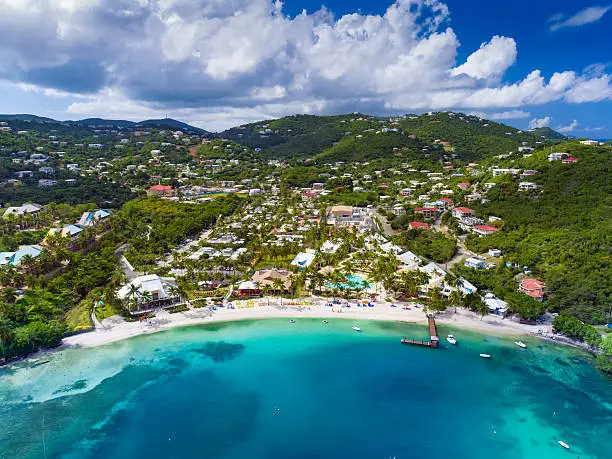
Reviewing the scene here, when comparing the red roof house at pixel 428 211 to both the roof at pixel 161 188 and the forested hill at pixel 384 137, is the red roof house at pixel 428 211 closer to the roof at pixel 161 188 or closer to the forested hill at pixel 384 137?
the forested hill at pixel 384 137

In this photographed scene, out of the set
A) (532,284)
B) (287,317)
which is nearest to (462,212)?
(532,284)

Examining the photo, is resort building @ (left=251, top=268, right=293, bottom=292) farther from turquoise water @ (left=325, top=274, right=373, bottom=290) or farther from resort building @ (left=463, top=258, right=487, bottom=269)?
resort building @ (left=463, top=258, right=487, bottom=269)

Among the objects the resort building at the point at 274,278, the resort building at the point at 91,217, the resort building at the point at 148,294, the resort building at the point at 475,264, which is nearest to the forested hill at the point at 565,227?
the resort building at the point at 475,264

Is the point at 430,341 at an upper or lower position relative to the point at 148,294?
lower

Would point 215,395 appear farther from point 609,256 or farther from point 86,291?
point 609,256

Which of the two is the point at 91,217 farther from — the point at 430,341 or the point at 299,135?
the point at 299,135

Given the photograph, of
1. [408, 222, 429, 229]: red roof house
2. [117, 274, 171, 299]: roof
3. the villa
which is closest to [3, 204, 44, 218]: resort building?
[117, 274, 171, 299]: roof

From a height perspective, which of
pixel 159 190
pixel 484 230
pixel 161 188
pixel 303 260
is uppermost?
pixel 161 188
